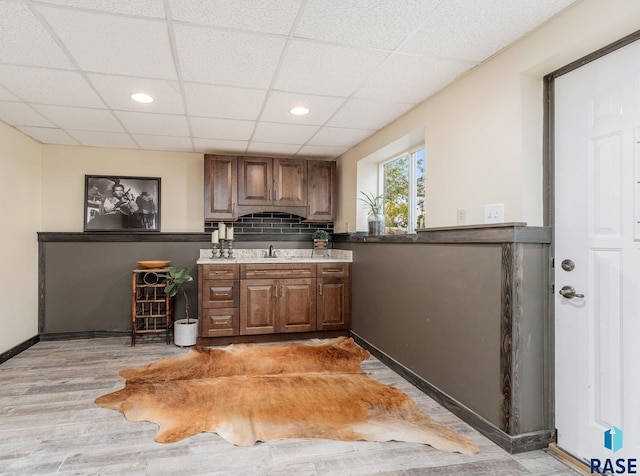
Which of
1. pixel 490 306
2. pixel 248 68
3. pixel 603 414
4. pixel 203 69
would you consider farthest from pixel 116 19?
pixel 603 414

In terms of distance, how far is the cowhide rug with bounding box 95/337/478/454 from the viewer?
2.23 metres

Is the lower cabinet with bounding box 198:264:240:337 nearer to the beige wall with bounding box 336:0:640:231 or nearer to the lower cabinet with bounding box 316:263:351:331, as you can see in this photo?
the lower cabinet with bounding box 316:263:351:331

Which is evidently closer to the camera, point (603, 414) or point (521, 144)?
point (603, 414)

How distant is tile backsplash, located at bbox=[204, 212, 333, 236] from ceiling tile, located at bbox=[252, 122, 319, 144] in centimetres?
118

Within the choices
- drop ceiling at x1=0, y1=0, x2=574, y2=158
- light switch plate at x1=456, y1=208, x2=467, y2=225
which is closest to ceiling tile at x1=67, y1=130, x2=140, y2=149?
drop ceiling at x1=0, y1=0, x2=574, y2=158

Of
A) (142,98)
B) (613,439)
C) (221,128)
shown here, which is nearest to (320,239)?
(221,128)

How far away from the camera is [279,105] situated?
10.1 feet

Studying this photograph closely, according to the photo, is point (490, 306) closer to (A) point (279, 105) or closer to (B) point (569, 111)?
(B) point (569, 111)

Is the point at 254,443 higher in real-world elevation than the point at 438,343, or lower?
lower

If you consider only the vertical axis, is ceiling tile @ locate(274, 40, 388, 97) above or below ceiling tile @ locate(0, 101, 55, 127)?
above

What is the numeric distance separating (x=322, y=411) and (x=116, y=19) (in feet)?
8.35

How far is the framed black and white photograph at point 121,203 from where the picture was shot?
176 inches

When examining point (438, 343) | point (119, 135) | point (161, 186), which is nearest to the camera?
point (438, 343)

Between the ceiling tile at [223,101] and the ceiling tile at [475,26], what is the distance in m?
1.26
